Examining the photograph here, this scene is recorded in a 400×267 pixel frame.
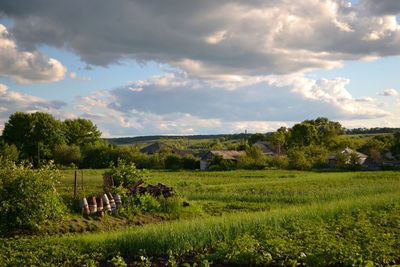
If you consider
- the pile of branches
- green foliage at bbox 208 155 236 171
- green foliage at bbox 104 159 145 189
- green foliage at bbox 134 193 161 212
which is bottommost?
green foliage at bbox 208 155 236 171

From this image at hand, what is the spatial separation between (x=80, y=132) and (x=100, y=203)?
78.9 metres


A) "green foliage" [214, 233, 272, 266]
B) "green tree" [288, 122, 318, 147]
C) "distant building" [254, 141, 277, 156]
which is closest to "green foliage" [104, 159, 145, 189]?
"green foliage" [214, 233, 272, 266]

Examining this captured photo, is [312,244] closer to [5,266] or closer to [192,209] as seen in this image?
[5,266]

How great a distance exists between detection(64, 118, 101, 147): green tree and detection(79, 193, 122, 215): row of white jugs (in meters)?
74.3

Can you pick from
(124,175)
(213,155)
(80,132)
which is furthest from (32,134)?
(124,175)

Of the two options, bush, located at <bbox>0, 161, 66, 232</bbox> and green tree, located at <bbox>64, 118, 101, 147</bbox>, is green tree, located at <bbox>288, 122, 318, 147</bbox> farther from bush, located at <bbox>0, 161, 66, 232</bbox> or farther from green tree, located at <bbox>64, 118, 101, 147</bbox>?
bush, located at <bbox>0, 161, 66, 232</bbox>

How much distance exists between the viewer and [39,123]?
78.6 m

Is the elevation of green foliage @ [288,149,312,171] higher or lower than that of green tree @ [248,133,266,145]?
lower

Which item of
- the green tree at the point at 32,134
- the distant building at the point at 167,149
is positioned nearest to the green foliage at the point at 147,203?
the green tree at the point at 32,134

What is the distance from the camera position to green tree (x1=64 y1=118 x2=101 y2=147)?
9250 cm

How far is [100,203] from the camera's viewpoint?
58.7 feet

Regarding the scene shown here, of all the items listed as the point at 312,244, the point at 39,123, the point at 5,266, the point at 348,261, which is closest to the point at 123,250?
the point at 5,266

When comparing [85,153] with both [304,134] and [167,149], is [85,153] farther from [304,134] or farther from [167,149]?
[304,134]

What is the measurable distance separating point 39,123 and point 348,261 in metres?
74.4
